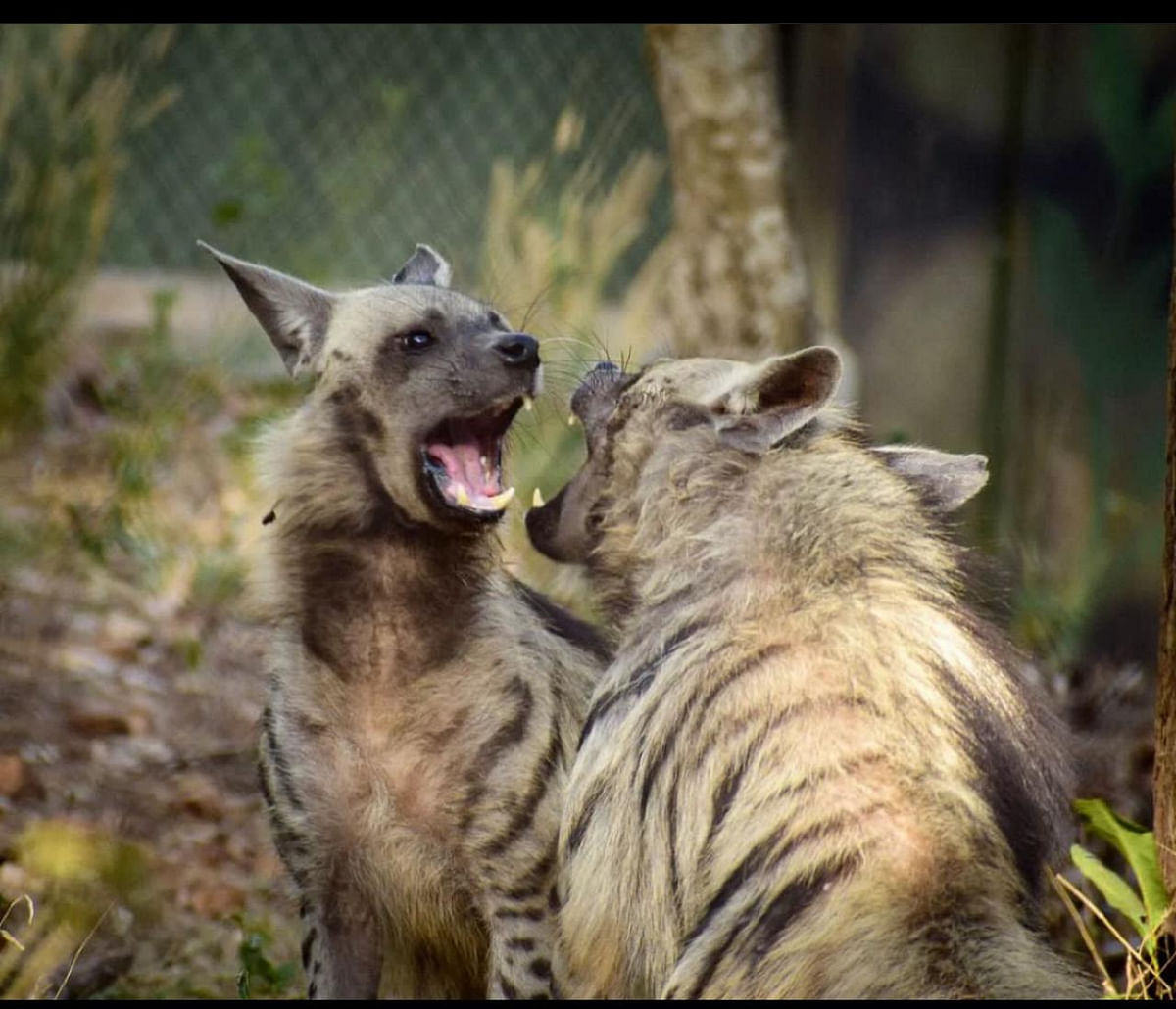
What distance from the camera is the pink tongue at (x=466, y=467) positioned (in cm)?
409

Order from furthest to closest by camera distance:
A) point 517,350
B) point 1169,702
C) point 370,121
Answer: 1. point 370,121
2. point 517,350
3. point 1169,702

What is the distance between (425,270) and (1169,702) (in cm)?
214

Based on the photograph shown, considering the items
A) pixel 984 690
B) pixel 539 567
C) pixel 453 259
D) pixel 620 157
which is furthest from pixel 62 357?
pixel 984 690

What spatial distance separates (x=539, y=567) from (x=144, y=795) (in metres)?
1.57

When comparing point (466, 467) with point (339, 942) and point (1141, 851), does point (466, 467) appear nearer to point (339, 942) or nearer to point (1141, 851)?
point (339, 942)

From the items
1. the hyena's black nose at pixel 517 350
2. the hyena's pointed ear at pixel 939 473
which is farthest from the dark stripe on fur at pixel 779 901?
the hyena's black nose at pixel 517 350

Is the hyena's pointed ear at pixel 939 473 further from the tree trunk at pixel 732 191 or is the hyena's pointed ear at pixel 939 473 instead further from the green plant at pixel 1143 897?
the tree trunk at pixel 732 191

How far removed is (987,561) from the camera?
4.02 metres

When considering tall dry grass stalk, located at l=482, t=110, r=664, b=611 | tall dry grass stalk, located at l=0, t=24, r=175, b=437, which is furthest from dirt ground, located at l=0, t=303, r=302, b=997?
tall dry grass stalk, located at l=482, t=110, r=664, b=611

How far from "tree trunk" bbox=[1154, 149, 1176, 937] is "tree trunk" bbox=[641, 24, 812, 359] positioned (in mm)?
3172

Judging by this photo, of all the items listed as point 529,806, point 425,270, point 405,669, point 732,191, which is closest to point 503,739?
point 529,806

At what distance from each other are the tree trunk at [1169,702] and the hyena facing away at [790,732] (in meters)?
0.20

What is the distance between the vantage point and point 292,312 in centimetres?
416

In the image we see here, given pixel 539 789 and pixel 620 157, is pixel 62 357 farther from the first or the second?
pixel 539 789
